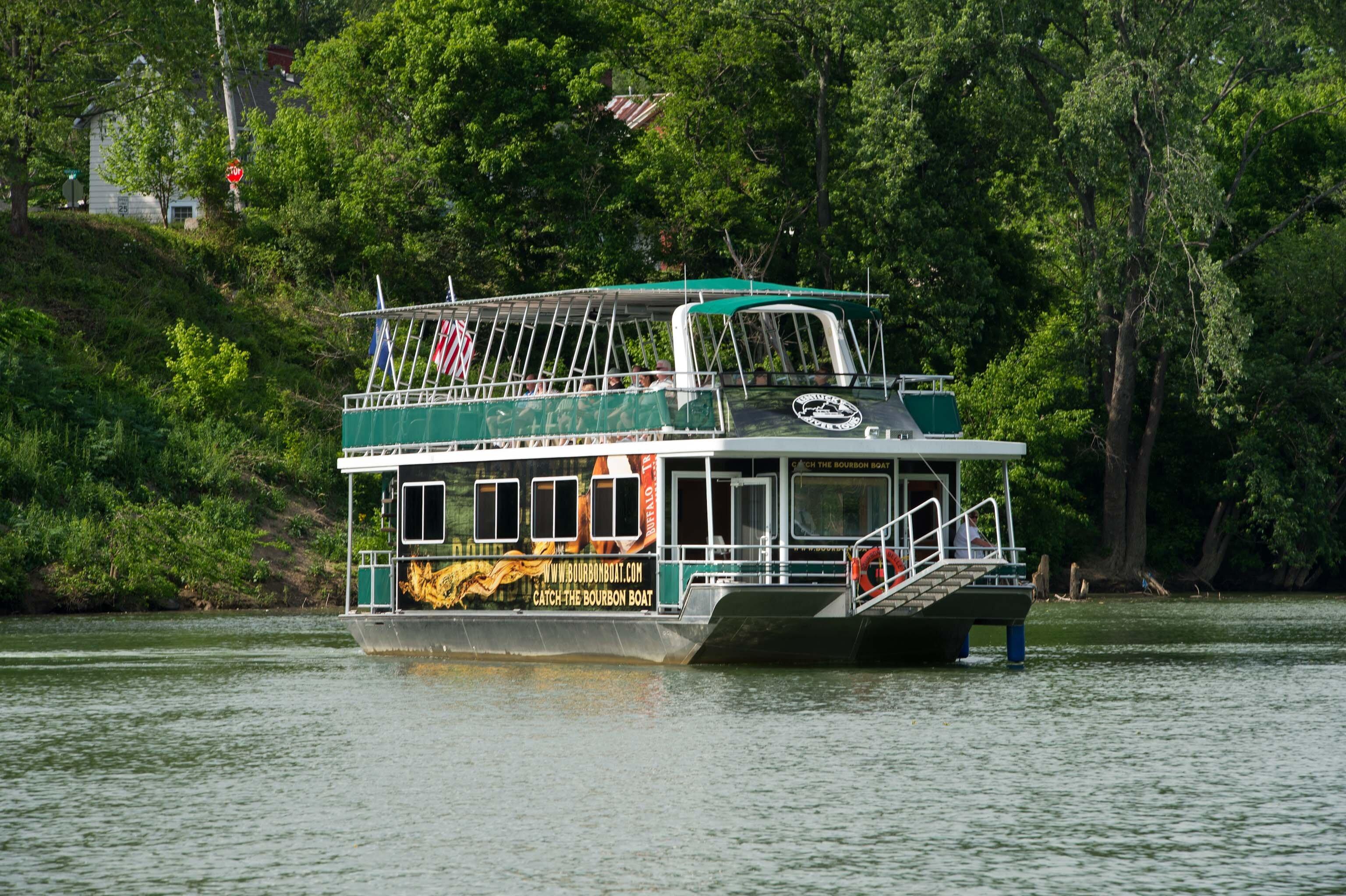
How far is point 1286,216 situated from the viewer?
203ft

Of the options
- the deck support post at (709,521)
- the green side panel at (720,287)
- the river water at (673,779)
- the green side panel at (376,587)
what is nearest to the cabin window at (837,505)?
the deck support post at (709,521)

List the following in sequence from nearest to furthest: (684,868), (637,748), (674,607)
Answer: (684,868) → (637,748) → (674,607)

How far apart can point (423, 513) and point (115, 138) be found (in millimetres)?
40956

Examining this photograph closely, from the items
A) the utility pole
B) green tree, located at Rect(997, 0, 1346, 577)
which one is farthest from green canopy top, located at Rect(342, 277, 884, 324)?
the utility pole

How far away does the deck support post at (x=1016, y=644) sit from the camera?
1154 inches

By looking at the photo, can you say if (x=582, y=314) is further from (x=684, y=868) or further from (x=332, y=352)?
(x=332, y=352)

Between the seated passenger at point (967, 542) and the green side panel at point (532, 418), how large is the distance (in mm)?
4018

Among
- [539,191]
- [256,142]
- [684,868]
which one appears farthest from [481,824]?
[256,142]

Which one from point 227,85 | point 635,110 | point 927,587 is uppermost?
point 635,110

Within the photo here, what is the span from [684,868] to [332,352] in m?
49.7

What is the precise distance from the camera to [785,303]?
28766 millimetres

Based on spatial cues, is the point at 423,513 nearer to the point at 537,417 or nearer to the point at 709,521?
the point at 537,417

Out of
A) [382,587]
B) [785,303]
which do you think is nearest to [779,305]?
[785,303]

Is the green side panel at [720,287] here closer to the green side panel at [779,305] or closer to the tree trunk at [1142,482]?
the green side panel at [779,305]
